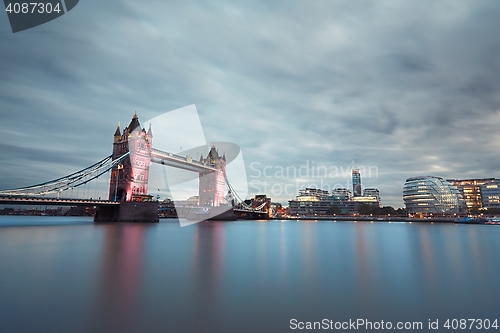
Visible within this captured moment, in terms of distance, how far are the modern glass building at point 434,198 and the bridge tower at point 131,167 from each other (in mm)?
95114

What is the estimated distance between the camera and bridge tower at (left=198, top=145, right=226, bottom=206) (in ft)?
277

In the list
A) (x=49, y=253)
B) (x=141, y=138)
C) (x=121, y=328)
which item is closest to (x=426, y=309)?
(x=121, y=328)

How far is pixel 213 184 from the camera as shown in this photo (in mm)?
86688

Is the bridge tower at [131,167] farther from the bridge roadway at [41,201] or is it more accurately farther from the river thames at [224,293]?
the river thames at [224,293]

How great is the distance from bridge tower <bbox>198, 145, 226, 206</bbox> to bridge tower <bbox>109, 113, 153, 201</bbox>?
1288 inches

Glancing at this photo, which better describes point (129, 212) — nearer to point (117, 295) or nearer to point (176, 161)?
point (176, 161)

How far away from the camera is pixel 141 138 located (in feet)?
176

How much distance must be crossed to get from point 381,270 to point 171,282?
8.28 m

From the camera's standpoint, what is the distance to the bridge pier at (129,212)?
145 ft

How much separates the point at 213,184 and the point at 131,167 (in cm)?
3848

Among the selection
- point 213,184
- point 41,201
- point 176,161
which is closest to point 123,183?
point 41,201

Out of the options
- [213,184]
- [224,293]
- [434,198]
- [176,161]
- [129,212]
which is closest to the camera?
[224,293]

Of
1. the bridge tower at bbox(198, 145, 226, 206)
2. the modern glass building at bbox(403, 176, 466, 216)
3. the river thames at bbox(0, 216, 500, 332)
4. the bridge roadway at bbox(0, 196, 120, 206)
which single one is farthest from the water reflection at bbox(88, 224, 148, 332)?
the modern glass building at bbox(403, 176, 466, 216)

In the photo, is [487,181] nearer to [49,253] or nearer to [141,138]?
[141,138]
